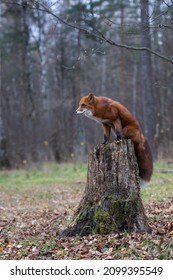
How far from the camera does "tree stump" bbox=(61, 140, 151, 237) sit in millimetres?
7906

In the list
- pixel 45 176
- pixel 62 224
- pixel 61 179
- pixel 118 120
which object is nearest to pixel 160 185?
pixel 61 179

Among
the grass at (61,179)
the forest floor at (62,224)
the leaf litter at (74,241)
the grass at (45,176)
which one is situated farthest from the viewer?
the grass at (45,176)

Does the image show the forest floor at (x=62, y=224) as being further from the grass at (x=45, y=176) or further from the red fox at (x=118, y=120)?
the red fox at (x=118, y=120)

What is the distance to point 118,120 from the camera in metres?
8.20

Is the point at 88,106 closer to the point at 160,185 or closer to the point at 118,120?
the point at 118,120

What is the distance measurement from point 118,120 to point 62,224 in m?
2.53

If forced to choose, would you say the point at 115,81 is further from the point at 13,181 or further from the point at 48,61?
the point at 13,181

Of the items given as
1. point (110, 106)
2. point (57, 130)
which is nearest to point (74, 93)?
point (57, 130)

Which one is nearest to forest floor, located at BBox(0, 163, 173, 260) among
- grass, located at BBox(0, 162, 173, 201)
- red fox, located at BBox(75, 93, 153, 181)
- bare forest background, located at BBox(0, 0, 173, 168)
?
grass, located at BBox(0, 162, 173, 201)

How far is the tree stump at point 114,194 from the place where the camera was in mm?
7906

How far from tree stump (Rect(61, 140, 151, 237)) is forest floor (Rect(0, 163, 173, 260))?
196 mm

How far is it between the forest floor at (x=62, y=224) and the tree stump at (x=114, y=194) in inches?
7.7

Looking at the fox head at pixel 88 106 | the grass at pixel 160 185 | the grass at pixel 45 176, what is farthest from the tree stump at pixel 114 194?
the grass at pixel 45 176

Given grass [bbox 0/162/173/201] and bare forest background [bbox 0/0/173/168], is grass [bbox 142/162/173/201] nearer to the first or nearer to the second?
grass [bbox 0/162/173/201]
